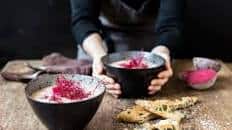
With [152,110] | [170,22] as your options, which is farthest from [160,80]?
[170,22]

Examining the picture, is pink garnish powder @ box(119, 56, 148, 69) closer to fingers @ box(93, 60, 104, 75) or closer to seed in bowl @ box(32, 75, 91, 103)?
fingers @ box(93, 60, 104, 75)

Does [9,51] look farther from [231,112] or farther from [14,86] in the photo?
[231,112]

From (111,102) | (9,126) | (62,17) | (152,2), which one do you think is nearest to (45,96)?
(9,126)

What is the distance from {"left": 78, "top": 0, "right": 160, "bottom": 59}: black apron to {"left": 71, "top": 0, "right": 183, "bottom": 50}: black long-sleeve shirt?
74 mm

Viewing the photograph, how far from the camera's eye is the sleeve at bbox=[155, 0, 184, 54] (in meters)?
1.18

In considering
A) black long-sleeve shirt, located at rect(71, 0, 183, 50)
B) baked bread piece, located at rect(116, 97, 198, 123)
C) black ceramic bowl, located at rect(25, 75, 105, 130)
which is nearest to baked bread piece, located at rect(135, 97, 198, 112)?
baked bread piece, located at rect(116, 97, 198, 123)

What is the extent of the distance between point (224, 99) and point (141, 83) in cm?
20

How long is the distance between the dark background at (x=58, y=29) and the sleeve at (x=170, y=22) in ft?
1.81

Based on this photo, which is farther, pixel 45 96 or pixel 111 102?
pixel 111 102

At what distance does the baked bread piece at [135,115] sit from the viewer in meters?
0.84

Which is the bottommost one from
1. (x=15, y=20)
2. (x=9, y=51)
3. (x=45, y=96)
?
(x=9, y=51)

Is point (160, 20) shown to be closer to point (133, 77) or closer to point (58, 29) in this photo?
point (133, 77)

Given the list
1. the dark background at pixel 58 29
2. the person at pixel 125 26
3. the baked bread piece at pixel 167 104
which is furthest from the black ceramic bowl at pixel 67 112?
the dark background at pixel 58 29

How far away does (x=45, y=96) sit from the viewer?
78 cm
